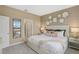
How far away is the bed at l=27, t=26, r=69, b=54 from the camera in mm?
2355

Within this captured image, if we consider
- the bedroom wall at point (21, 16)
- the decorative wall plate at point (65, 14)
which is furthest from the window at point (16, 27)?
the decorative wall plate at point (65, 14)

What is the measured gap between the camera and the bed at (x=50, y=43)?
2.36m

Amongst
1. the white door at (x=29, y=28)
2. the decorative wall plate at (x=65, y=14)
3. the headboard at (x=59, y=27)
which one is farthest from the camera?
the headboard at (x=59, y=27)

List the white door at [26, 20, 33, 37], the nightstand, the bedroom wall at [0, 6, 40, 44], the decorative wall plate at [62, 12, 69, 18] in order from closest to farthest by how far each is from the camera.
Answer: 1. the bedroom wall at [0, 6, 40, 44]
2. the nightstand
3. the white door at [26, 20, 33, 37]
4. the decorative wall plate at [62, 12, 69, 18]

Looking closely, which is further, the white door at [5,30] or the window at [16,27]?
the window at [16,27]

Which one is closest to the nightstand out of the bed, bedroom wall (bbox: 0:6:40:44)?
the bed

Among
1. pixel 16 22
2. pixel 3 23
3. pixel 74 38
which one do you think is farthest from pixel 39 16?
pixel 74 38

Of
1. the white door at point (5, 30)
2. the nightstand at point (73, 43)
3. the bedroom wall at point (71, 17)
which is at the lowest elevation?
the nightstand at point (73, 43)

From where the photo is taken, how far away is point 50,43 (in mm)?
2471

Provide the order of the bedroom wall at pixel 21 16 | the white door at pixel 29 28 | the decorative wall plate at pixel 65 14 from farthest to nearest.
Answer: the decorative wall plate at pixel 65 14 → the white door at pixel 29 28 → the bedroom wall at pixel 21 16

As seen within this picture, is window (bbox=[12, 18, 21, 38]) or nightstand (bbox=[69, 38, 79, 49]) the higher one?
window (bbox=[12, 18, 21, 38])

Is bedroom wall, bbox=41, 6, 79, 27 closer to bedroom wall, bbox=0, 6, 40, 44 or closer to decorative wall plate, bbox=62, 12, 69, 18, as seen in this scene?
decorative wall plate, bbox=62, 12, 69, 18

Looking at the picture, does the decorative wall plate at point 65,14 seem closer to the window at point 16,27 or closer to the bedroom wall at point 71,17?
the bedroom wall at point 71,17

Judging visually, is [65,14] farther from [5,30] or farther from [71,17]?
[5,30]
